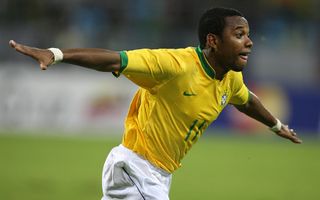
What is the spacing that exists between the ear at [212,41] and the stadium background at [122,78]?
449 inches

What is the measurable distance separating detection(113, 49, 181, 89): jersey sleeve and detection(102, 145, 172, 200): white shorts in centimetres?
74

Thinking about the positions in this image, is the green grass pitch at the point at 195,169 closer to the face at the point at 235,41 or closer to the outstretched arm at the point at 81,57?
the face at the point at 235,41

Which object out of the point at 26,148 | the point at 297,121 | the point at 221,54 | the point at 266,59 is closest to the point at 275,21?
the point at 266,59

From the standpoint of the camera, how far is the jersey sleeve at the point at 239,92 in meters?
7.16

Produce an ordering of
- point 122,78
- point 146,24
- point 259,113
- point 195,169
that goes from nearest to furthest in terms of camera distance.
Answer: point 259,113, point 195,169, point 122,78, point 146,24

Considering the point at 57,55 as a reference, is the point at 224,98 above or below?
below

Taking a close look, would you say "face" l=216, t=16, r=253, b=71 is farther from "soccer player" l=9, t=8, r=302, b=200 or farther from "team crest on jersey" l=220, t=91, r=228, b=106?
"team crest on jersey" l=220, t=91, r=228, b=106

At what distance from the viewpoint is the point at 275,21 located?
71.8 feet

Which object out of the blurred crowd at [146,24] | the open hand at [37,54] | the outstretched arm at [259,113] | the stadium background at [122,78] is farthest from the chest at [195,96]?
the blurred crowd at [146,24]

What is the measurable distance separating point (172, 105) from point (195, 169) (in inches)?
346

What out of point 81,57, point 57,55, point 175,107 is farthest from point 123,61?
point 175,107

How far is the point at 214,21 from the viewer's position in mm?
6574

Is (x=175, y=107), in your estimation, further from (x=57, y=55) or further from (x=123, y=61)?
(x=57, y=55)

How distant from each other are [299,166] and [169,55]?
9978mm
